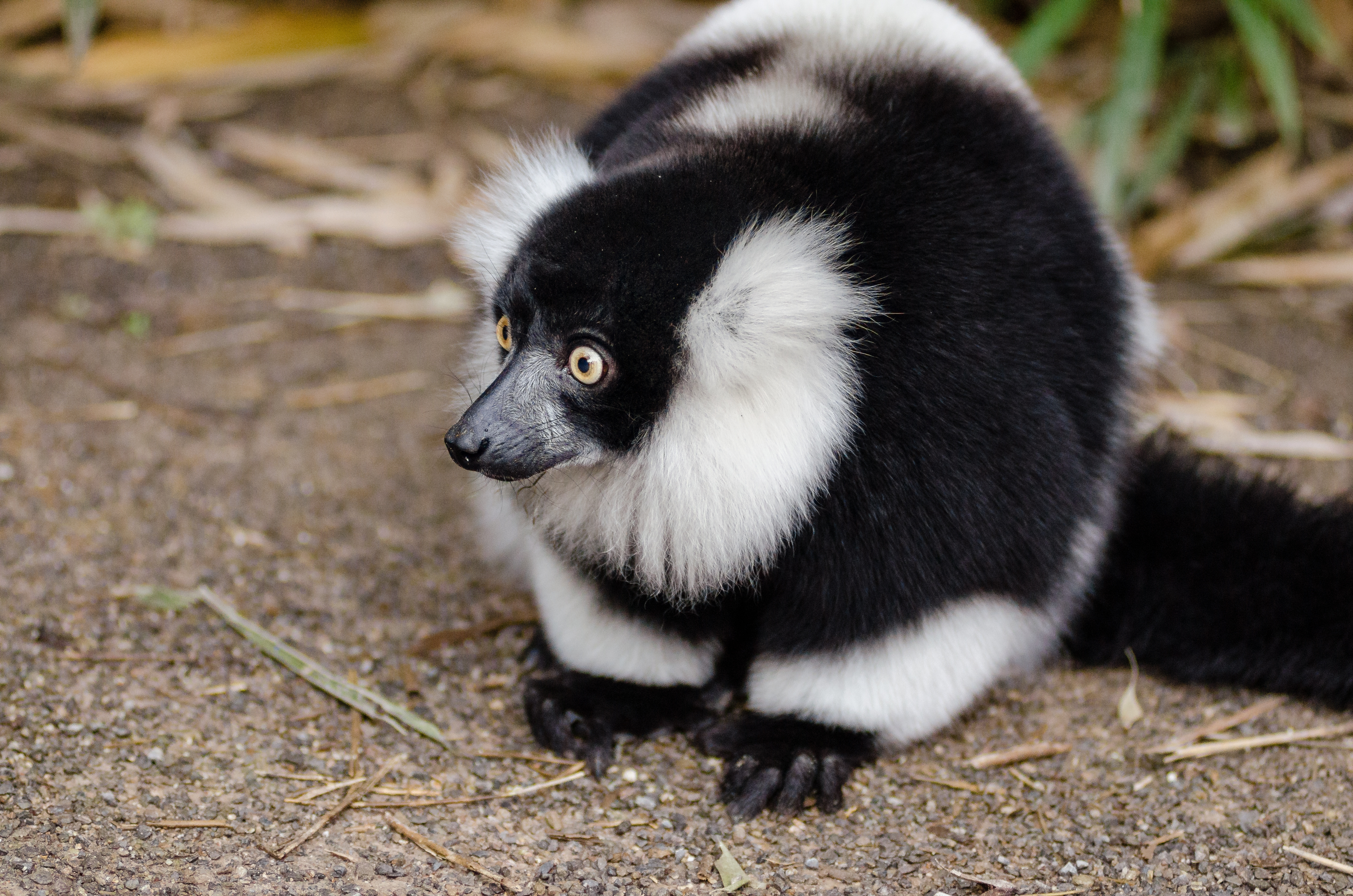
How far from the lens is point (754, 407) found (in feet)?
9.69

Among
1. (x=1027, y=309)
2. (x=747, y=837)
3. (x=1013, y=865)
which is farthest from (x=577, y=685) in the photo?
(x=1027, y=309)

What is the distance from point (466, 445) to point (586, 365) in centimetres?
35

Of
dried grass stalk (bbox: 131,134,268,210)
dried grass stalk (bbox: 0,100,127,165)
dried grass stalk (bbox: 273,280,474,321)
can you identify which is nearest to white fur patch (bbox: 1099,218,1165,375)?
dried grass stalk (bbox: 273,280,474,321)

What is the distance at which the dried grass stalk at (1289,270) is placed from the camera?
6125 millimetres

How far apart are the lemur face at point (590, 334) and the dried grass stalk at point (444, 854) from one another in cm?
86

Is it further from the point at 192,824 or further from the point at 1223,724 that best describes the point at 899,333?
the point at 192,824

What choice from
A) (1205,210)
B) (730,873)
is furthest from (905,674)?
(1205,210)

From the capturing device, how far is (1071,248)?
3.39 metres

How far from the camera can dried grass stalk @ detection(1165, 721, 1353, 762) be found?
3438mm

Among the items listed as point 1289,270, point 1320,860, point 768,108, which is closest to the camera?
point 1320,860

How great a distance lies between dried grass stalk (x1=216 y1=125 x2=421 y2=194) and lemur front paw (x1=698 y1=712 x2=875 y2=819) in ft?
13.7

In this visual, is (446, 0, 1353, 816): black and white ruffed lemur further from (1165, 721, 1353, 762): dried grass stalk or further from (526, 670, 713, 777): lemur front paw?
(1165, 721, 1353, 762): dried grass stalk

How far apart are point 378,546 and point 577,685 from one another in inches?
43.5

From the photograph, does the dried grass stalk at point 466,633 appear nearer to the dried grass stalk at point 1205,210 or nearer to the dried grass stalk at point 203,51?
the dried grass stalk at point 1205,210
